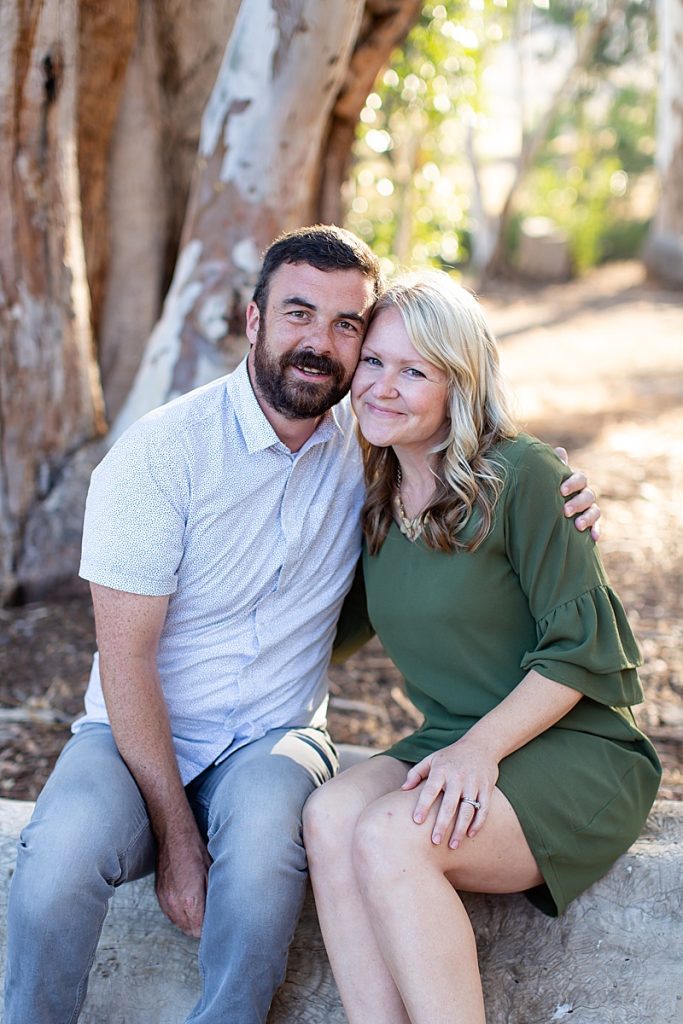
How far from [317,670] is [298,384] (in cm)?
71

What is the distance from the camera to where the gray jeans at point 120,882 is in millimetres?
2162

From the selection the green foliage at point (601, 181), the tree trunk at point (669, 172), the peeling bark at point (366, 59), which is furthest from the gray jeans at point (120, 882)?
the green foliage at point (601, 181)

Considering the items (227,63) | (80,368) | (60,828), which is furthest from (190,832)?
(227,63)

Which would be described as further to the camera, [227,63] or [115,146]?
[115,146]

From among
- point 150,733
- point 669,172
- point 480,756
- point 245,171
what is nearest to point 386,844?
point 480,756

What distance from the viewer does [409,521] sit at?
252 centimetres

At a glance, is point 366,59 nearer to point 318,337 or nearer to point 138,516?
point 318,337

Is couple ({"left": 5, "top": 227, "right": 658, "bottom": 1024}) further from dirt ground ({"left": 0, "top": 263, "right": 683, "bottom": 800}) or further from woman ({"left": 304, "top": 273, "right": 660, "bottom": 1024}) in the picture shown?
dirt ground ({"left": 0, "top": 263, "right": 683, "bottom": 800})

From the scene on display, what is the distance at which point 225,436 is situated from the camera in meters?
2.51

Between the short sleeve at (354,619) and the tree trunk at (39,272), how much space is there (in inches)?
76.4

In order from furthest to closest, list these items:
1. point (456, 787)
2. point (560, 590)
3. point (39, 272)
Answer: point (39, 272) < point (560, 590) < point (456, 787)

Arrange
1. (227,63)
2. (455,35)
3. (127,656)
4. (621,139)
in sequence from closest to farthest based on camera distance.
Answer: (127,656), (227,63), (455,35), (621,139)

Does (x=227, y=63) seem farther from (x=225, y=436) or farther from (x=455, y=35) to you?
(x=455, y=35)

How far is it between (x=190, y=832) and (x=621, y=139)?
686 inches
